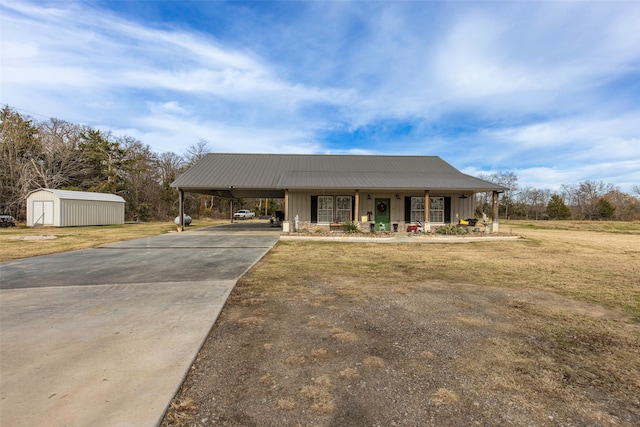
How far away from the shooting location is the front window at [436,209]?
→ 16.6 metres

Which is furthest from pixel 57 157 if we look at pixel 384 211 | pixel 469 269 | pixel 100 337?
pixel 469 269

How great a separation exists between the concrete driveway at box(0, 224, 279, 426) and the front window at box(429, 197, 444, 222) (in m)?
12.3

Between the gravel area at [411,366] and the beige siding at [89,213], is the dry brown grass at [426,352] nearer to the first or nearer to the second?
the gravel area at [411,366]

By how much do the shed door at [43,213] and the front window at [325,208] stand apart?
1848cm

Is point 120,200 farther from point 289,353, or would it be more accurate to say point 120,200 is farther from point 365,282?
point 289,353

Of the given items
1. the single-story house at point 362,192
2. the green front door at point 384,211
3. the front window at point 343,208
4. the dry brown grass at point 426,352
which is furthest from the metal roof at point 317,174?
the dry brown grass at point 426,352

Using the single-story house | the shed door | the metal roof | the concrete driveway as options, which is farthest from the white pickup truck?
the concrete driveway

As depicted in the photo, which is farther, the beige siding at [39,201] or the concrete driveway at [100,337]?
the beige siding at [39,201]

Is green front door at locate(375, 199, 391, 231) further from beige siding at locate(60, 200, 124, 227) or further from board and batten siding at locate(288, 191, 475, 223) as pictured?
beige siding at locate(60, 200, 124, 227)

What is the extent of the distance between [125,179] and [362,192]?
2764 cm

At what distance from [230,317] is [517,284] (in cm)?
559

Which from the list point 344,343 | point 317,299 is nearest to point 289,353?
point 344,343

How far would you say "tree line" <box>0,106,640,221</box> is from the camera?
2478 cm

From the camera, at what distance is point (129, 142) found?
36.4 m
